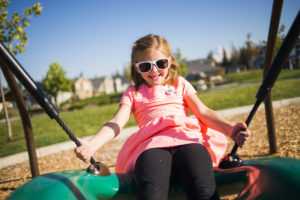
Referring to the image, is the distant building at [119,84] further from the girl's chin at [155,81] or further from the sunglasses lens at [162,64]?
the sunglasses lens at [162,64]

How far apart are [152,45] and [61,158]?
3030 mm

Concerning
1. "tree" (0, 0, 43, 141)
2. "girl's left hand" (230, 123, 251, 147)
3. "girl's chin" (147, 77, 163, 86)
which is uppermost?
"tree" (0, 0, 43, 141)

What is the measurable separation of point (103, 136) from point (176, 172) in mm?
537

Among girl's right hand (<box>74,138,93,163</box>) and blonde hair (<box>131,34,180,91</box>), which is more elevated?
blonde hair (<box>131,34,180,91</box>)

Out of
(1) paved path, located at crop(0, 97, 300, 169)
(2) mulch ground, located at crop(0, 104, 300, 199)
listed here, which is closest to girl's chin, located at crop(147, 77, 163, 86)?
(2) mulch ground, located at crop(0, 104, 300, 199)

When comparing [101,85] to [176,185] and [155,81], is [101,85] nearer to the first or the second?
[155,81]

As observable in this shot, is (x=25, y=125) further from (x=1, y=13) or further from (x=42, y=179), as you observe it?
(x=1, y=13)

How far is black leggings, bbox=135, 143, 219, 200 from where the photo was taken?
1.16 m

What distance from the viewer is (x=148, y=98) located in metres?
1.95

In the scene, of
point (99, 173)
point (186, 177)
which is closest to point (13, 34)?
point (99, 173)

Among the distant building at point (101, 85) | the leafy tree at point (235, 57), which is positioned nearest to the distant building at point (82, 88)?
the distant building at point (101, 85)

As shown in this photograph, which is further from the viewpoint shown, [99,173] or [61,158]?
[61,158]

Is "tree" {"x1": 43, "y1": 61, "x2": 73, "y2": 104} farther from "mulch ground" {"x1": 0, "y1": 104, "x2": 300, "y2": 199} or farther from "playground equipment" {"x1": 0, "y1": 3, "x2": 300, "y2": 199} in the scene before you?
"playground equipment" {"x1": 0, "y1": 3, "x2": 300, "y2": 199}

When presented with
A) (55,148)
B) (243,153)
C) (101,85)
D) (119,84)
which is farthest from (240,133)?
(119,84)
